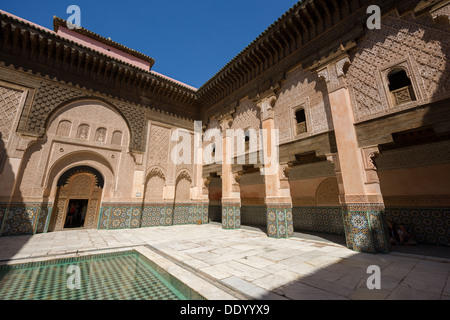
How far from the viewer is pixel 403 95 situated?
12.5 feet

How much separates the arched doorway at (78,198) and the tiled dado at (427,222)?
9130 mm

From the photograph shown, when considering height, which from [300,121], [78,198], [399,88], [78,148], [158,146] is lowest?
[78,198]

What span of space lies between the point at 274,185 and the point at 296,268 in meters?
3.05

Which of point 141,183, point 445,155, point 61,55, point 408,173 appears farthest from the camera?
point 141,183

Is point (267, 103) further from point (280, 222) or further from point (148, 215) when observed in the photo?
point (148, 215)

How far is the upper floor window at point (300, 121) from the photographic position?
5357 mm

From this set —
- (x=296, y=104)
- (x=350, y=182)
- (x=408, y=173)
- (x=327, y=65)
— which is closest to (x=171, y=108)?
(x=296, y=104)

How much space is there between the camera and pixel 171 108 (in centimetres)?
918

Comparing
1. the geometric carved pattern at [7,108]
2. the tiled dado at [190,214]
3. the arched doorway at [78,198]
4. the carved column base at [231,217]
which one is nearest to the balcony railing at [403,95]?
the carved column base at [231,217]

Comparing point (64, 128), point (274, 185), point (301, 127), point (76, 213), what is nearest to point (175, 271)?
point (274, 185)

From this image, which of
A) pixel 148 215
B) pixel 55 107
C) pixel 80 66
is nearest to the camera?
pixel 55 107

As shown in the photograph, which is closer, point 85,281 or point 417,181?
point 85,281

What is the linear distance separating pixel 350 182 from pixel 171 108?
301 inches
